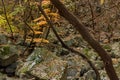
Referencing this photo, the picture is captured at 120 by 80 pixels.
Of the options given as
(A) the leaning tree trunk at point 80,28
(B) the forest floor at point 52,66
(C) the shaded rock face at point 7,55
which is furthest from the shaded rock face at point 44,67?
(A) the leaning tree trunk at point 80,28

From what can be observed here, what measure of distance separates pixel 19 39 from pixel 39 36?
0.86 m

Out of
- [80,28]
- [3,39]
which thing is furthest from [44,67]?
[80,28]

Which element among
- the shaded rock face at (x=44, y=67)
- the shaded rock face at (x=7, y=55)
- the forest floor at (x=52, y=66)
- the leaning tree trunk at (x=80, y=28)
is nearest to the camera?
the leaning tree trunk at (x=80, y=28)

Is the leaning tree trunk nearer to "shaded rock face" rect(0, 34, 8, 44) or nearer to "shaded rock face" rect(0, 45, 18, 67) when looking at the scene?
"shaded rock face" rect(0, 45, 18, 67)

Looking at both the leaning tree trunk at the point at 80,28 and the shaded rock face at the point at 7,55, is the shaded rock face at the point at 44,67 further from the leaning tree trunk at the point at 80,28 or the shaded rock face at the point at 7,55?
the leaning tree trunk at the point at 80,28

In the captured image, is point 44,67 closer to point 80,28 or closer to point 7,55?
point 7,55

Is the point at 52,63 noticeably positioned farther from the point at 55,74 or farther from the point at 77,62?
the point at 77,62

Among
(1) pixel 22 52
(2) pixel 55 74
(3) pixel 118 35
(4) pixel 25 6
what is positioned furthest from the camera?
(3) pixel 118 35

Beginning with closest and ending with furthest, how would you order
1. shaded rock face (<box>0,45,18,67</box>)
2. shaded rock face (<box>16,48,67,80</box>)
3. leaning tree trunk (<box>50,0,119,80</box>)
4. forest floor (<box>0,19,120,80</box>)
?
leaning tree trunk (<box>50,0,119,80</box>)
shaded rock face (<box>16,48,67,80</box>)
forest floor (<box>0,19,120,80</box>)
shaded rock face (<box>0,45,18,67</box>)

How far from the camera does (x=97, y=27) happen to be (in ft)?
43.9

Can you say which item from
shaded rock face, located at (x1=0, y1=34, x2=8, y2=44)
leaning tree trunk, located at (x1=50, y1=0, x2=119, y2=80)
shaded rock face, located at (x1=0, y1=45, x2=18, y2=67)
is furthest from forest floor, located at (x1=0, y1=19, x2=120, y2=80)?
leaning tree trunk, located at (x1=50, y1=0, x2=119, y2=80)

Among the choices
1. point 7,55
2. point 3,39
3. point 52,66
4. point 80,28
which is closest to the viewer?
point 80,28

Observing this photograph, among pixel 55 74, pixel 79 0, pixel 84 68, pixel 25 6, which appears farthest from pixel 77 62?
pixel 79 0

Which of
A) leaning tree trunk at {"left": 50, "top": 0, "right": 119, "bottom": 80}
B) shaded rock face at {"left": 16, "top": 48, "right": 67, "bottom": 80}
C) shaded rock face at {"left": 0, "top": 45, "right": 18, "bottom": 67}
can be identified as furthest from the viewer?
shaded rock face at {"left": 0, "top": 45, "right": 18, "bottom": 67}
